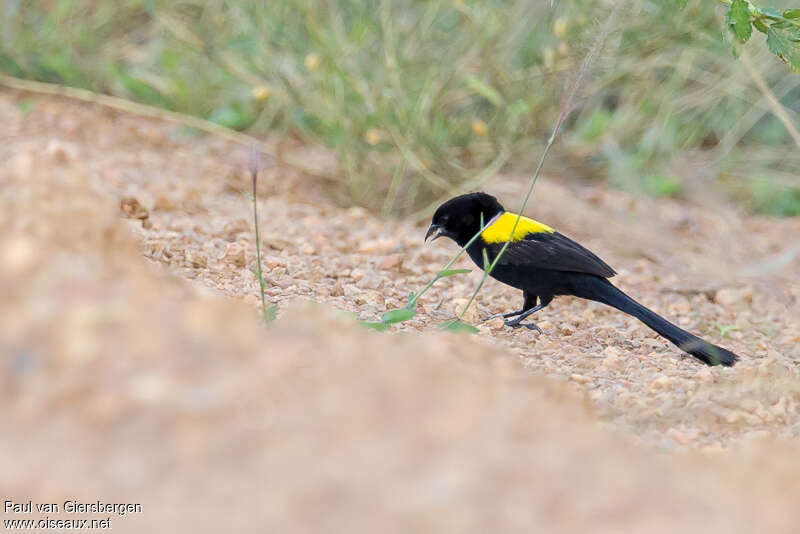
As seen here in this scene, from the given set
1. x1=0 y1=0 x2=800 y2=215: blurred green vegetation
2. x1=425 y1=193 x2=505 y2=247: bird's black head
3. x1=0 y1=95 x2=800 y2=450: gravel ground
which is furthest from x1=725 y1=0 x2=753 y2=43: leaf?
x1=425 y1=193 x2=505 y2=247: bird's black head

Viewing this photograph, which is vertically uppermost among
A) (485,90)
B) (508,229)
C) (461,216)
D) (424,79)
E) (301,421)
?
(301,421)

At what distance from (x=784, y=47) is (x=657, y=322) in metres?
1.33

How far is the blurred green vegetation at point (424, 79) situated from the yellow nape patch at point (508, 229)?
2.79 feet

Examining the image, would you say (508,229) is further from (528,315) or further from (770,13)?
(770,13)

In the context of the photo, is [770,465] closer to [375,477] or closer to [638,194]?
[638,194]

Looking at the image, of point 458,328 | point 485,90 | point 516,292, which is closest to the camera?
point 458,328

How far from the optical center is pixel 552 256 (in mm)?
4488

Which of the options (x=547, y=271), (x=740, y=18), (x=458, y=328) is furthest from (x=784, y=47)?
(x=547, y=271)

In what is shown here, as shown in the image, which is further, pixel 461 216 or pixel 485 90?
pixel 485 90

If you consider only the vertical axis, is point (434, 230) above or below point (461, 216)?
below

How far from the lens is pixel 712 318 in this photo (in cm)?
488

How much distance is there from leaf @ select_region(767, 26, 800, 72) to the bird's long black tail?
1135mm

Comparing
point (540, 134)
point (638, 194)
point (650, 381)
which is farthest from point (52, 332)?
point (540, 134)

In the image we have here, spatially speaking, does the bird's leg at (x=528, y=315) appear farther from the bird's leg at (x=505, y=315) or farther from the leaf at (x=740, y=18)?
the leaf at (x=740, y=18)
